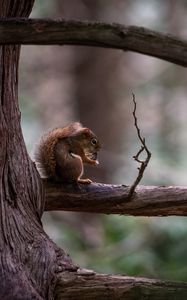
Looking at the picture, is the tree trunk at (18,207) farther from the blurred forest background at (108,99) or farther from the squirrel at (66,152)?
the blurred forest background at (108,99)

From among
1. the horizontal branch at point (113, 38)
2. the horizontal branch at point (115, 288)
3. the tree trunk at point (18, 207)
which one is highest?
the horizontal branch at point (113, 38)

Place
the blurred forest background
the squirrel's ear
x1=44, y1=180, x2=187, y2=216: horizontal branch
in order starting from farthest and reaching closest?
the blurred forest background < the squirrel's ear < x1=44, y1=180, x2=187, y2=216: horizontal branch

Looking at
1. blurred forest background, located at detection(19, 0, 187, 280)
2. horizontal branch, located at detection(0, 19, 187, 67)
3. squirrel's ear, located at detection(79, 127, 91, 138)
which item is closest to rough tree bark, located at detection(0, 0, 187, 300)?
squirrel's ear, located at detection(79, 127, 91, 138)

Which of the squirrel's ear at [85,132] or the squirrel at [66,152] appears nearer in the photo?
the squirrel at [66,152]

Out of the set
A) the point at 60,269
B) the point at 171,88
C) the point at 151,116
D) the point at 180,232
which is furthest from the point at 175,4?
the point at 60,269

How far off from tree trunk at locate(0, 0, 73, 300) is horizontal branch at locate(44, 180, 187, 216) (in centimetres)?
8

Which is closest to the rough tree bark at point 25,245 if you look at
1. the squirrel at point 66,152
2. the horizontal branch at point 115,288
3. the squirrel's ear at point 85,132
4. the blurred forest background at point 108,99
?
the horizontal branch at point 115,288

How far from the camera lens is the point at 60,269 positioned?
6.88 ft

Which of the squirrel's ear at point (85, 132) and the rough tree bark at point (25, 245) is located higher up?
the squirrel's ear at point (85, 132)

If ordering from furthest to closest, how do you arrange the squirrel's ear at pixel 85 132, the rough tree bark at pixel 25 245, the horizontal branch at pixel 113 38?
the squirrel's ear at pixel 85 132 < the rough tree bark at pixel 25 245 < the horizontal branch at pixel 113 38

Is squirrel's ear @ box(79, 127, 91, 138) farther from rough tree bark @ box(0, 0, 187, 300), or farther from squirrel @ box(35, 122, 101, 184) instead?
rough tree bark @ box(0, 0, 187, 300)

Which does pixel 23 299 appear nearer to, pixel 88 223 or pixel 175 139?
pixel 88 223

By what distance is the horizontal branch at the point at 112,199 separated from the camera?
2.26 m

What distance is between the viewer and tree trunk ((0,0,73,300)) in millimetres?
2027
